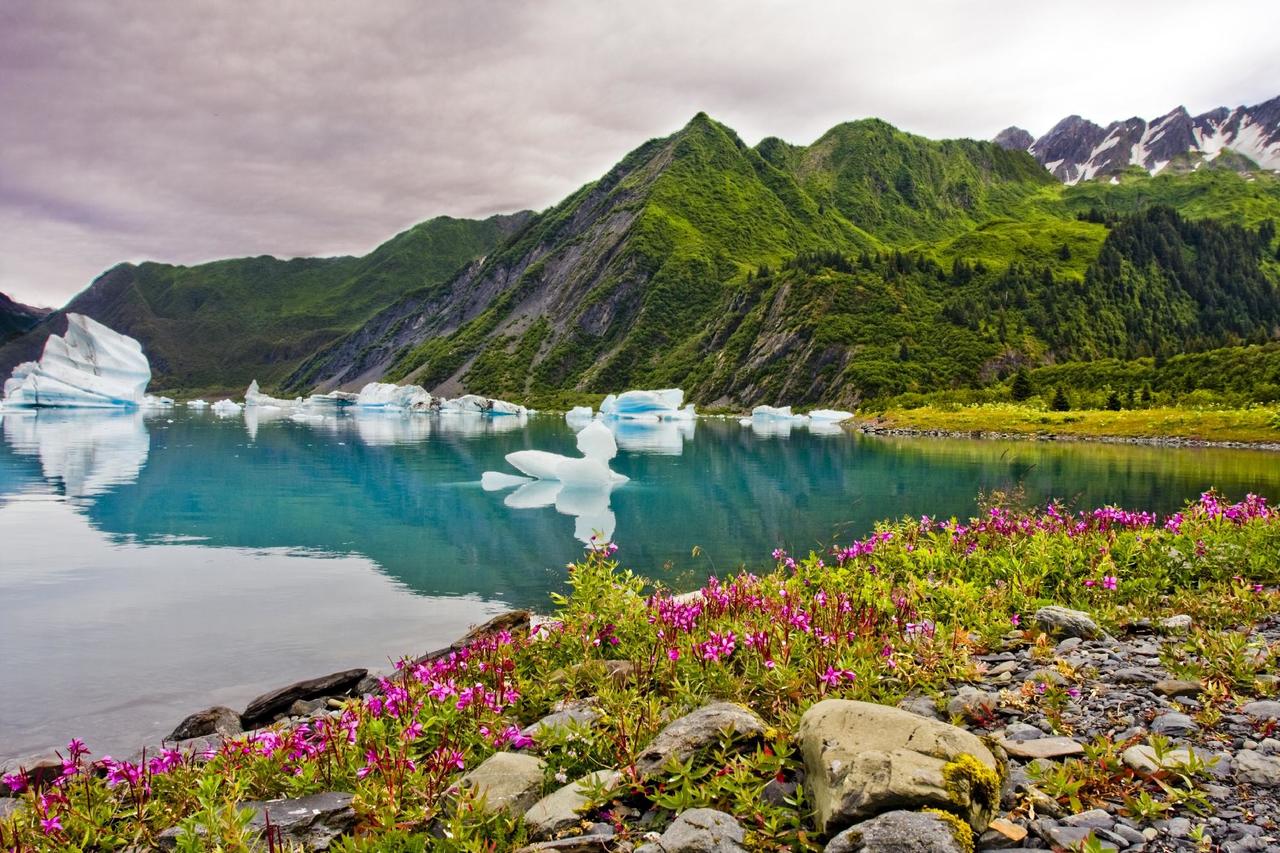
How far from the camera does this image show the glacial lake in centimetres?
1459

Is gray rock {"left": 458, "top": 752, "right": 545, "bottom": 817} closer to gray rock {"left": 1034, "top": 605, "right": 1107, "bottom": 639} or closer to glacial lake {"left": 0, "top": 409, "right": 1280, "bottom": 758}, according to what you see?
glacial lake {"left": 0, "top": 409, "right": 1280, "bottom": 758}

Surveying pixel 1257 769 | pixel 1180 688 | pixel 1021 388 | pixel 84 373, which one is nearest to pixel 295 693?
pixel 1180 688

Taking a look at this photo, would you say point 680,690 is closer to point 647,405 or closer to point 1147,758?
point 1147,758

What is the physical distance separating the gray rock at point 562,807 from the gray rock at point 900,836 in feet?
5.92

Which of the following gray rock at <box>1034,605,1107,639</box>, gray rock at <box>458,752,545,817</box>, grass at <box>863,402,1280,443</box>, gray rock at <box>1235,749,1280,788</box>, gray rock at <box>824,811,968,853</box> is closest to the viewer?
gray rock at <box>824,811,968,853</box>

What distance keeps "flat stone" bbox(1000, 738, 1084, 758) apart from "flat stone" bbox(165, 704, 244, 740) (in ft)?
33.9

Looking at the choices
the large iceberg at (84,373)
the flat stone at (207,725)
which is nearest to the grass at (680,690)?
the flat stone at (207,725)

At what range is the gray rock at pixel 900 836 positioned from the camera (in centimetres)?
430

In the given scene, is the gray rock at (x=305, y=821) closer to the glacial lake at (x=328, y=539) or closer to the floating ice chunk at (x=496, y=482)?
the glacial lake at (x=328, y=539)

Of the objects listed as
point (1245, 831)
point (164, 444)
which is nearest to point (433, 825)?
point (1245, 831)

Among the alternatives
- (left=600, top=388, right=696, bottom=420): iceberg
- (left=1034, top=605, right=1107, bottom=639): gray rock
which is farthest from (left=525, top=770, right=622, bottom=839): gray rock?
(left=600, top=388, right=696, bottom=420): iceberg

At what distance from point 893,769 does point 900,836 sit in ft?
1.52

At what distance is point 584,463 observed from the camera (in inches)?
1639

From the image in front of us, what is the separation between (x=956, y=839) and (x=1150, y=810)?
4.47 feet
